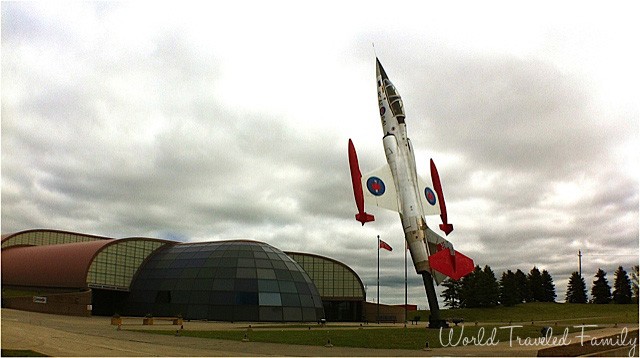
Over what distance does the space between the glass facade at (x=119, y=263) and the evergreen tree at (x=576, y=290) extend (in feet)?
334

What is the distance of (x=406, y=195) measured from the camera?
139 ft

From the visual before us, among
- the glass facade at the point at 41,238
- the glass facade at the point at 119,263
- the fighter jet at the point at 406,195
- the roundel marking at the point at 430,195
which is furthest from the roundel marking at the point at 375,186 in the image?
the glass facade at the point at 41,238

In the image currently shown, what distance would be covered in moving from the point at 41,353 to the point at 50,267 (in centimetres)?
5136

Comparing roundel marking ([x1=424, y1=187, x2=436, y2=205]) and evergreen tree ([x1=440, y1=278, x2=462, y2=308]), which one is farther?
evergreen tree ([x1=440, y1=278, x2=462, y2=308])

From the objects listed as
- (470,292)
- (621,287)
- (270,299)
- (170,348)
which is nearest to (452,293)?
(470,292)

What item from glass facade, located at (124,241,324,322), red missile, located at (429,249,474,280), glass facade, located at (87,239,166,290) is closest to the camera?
red missile, located at (429,249,474,280)

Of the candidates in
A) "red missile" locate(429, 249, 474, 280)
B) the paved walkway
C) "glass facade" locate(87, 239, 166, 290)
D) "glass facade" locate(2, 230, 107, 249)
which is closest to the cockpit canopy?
"red missile" locate(429, 249, 474, 280)

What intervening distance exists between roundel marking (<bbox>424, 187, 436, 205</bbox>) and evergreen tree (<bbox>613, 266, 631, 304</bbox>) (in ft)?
331

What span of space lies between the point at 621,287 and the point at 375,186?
10694 centimetres

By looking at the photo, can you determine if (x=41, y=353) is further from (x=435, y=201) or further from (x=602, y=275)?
(x=602, y=275)

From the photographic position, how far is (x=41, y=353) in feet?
69.5

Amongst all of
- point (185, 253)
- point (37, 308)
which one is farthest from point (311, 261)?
point (37, 308)

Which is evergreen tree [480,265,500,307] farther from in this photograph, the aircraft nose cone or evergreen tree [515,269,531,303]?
the aircraft nose cone

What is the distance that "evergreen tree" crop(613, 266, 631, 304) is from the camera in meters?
125
